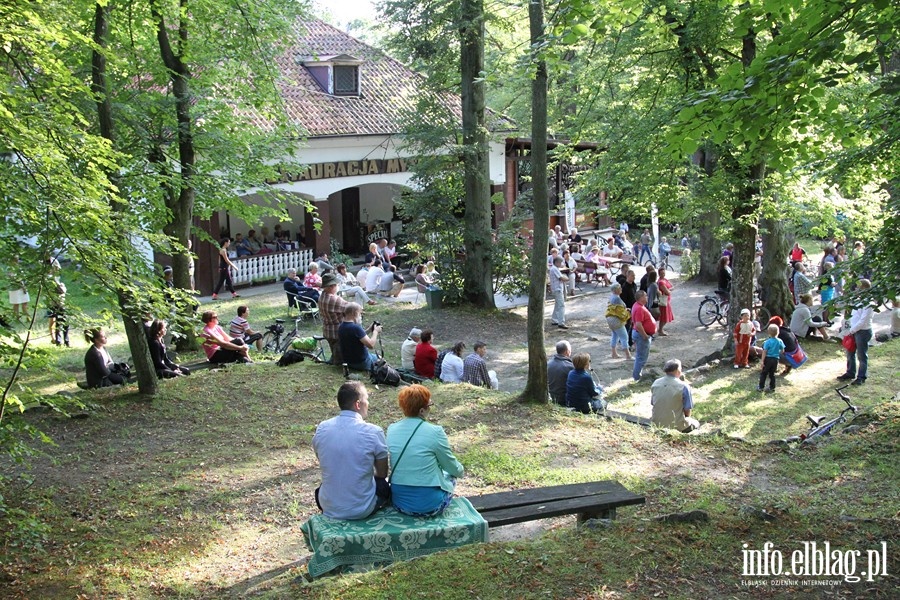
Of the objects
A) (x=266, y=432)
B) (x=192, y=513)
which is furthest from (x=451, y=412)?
(x=192, y=513)

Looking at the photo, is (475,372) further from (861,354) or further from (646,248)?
(646,248)

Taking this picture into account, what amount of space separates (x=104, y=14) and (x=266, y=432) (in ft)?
18.1

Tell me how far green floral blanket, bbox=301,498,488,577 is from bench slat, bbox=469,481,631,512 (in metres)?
0.31

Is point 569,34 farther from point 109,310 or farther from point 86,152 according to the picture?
point 109,310

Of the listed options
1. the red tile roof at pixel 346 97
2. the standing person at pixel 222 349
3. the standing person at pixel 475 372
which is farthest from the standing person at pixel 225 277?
the standing person at pixel 475 372

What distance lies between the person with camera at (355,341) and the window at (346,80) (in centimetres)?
1731

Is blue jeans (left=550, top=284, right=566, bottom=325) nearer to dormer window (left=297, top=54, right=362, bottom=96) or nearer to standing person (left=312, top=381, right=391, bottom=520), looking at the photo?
dormer window (left=297, top=54, right=362, bottom=96)

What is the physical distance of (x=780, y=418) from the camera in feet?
42.7

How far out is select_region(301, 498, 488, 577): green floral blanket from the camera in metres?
5.70

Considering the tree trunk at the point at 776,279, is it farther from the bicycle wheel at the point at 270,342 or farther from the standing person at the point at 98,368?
the standing person at the point at 98,368

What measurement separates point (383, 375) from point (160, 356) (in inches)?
131

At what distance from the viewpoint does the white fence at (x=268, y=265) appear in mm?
24844

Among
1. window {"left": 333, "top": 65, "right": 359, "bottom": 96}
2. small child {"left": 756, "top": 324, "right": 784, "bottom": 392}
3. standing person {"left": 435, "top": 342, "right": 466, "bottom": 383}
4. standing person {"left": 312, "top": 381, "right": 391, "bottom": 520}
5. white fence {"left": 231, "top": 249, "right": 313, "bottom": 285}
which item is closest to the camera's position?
standing person {"left": 312, "top": 381, "right": 391, "bottom": 520}

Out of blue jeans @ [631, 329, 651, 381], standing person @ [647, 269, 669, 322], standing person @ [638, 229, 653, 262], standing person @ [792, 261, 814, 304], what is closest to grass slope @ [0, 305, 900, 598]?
blue jeans @ [631, 329, 651, 381]
